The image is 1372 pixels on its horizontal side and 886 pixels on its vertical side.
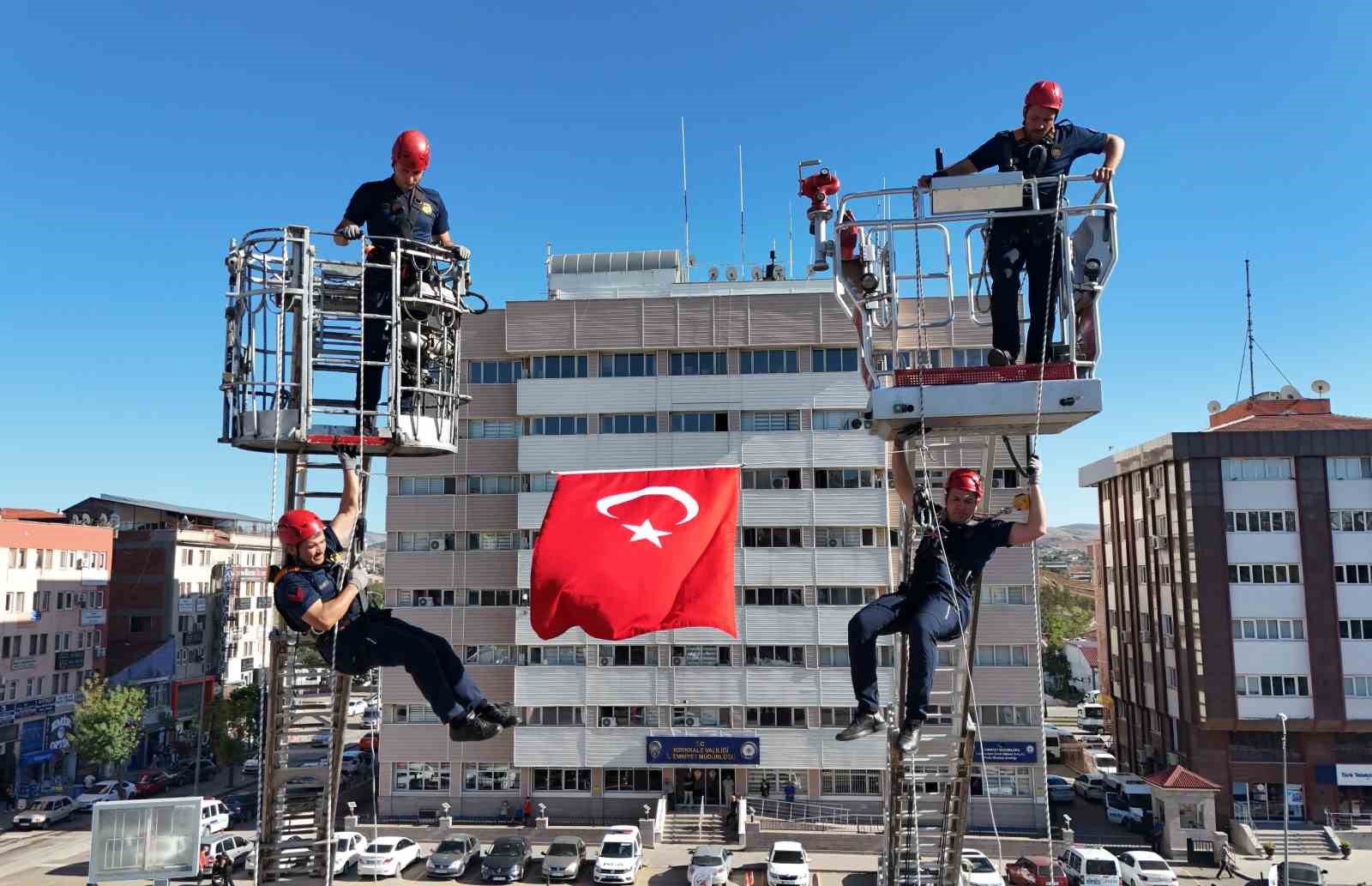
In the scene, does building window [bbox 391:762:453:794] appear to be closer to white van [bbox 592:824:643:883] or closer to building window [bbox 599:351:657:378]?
white van [bbox 592:824:643:883]

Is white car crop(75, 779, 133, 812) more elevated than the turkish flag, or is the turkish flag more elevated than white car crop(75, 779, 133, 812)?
the turkish flag

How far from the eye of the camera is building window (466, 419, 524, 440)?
157ft

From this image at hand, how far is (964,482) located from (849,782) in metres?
38.8

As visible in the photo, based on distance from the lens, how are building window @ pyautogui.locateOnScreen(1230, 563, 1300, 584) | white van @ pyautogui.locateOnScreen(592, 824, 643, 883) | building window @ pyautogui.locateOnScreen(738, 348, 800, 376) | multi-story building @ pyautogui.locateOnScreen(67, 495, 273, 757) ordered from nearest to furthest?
1. white van @ pyautogui.locateOnScreen(592, 824, 643, 883)
2. building window @ pyautogui.locateOnScreen(1230, 563, 1300, 584)
3. building window @ pyautogui.locateOnScreen(738, 348, 800, 376)
4. multi-story building @ pyautogui.locateOnScreen(67, 495, 273, 757)

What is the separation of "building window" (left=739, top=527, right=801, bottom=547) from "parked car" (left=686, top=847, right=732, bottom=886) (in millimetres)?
13919

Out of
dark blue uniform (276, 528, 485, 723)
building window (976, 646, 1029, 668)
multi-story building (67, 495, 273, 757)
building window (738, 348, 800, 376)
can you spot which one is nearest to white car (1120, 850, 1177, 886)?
building window (976, 646, 1029, 668)

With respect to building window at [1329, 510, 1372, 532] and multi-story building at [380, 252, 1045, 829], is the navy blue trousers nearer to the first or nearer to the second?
multi-story building at [380, 252, 1045, 829]

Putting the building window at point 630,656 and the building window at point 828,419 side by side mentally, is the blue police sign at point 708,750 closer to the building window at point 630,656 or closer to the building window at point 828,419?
the building window at point 630,656

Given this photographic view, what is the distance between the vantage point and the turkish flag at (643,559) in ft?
38.8

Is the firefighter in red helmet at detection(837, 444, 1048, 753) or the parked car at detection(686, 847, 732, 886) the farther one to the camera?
the parked car at detection(686, 847, 732, 886)

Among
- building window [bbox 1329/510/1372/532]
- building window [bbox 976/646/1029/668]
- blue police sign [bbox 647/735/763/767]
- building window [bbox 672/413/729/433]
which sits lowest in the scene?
blue police sign [bbox 647/735/763/767]

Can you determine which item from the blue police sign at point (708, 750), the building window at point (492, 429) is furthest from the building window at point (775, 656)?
the building window at point (492, 429)

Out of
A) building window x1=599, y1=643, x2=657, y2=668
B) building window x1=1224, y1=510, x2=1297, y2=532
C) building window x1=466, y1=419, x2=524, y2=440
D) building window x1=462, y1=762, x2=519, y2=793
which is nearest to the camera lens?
building window x1=599, y1=643, x2=657, y2=668

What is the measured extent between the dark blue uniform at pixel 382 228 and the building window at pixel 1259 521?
47.3m
